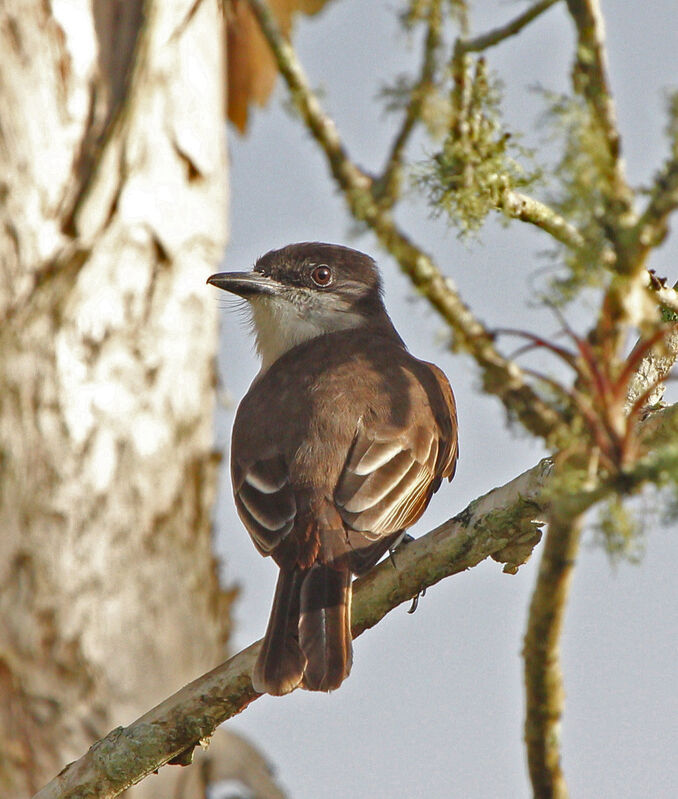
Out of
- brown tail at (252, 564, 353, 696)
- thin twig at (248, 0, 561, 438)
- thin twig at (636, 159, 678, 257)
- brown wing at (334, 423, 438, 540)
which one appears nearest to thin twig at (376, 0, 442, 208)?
thin twig at (248, 0, 561, 438)

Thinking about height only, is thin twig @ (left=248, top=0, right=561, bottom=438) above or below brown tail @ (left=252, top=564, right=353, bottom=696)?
above

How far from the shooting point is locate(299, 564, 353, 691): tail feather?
14.6 ft

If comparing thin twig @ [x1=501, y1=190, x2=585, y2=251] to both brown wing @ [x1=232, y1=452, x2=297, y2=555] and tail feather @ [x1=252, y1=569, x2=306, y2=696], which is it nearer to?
tail feather @ [x1=252, y1=569, x2=306, y2=696]

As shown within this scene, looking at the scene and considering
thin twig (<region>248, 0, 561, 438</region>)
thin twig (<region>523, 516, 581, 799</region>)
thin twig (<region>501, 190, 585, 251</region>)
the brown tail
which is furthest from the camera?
thin twig (<region>248, 0, 561, 438</region>)

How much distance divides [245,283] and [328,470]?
1.83 metres

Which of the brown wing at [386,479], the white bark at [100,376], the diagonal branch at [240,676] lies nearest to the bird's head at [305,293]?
the white bark at [100,376]

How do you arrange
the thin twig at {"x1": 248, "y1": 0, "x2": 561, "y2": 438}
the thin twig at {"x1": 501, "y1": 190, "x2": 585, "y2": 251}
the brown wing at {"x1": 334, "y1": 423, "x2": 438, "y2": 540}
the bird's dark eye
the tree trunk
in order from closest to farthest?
the thin twig at {"x1": 501, "y1": 190, "x2": 585, "y2": 251} < the brown wing at {"x1": 334, "y1": 423, "x2": 438, "y2": 540} < the thin twig at {"x1": 248, "y1": 0, "x2": 561, "y2": 438} < the bird's dark eye < the tree trunk

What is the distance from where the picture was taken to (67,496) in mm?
7598

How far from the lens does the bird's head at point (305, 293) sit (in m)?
6.70

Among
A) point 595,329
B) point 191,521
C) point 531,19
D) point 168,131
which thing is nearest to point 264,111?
point 168,131

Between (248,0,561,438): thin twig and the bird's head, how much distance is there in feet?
2.52

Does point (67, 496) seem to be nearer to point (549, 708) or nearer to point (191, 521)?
point (191, 521)

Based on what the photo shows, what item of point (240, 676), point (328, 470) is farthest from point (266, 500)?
point (240, 676)

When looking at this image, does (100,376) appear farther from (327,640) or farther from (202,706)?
(202,706)
